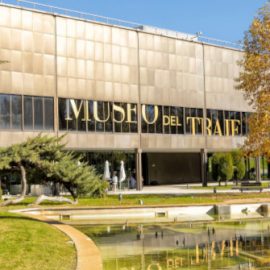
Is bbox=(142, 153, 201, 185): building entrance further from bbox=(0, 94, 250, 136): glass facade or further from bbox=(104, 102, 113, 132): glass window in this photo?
bbox=(104, 102, 113, 132): glass window

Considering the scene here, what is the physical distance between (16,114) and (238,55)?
2560 centimetres

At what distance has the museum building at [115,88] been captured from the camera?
39094mm

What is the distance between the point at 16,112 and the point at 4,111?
0.93 metres

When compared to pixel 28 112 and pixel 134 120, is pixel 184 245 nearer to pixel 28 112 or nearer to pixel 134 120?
pixel 28 112

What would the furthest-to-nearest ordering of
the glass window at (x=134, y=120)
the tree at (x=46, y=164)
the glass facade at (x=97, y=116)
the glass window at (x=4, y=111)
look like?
1. the glass window at (x=134, y=120)
2. the glass facade at (x=97, y=116)
3. the glass window at (x=4, y=111)
4. the tree at (x=46, y=164)

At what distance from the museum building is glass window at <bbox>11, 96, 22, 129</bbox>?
0.07 m

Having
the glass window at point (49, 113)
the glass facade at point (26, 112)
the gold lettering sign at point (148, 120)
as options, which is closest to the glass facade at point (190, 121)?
the gold lettering sign at point (148, 120)

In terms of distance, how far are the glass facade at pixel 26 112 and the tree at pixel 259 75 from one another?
1552 centimetres

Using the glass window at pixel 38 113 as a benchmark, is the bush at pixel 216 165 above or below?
below

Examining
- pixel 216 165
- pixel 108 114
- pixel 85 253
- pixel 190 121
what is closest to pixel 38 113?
pixel 108 114

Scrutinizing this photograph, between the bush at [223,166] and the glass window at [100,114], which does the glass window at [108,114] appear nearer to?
the glass window at [100,114]

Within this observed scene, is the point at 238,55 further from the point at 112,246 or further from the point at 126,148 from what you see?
the point at 112,246

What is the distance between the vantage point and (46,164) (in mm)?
26000

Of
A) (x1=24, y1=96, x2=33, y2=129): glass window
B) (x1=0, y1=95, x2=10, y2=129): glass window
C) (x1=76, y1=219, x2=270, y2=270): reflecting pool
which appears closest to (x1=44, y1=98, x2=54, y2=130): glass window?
(x1=24, y1=96, x2=33, y2=129): glass window
